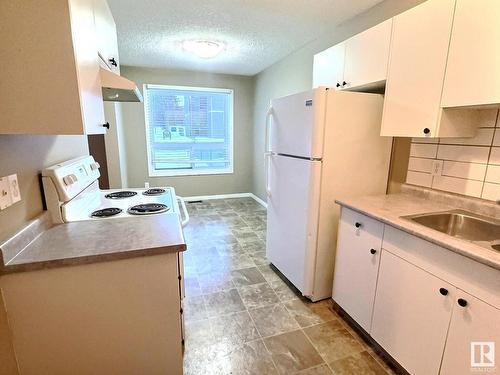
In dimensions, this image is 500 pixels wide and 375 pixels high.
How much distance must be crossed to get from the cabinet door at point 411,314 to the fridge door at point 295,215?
0.57 m

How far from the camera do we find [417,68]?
1545 mm

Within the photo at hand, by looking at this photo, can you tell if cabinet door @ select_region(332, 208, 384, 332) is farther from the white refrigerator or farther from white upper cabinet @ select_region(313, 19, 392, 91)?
white upper cabinet @ select_region(313, 19, 392, 91)

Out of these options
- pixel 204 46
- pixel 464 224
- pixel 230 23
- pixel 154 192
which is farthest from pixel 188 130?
pixel 464 224

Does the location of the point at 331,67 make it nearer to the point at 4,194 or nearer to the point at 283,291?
the point at 283,291

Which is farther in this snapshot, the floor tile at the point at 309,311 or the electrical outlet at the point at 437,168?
the floor tile at the point at 309,311

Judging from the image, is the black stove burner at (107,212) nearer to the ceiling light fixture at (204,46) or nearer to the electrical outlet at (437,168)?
the electrical outlet at (437,168)


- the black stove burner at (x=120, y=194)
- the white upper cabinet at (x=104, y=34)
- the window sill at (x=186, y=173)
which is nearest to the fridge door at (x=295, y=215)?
the black stove burner at (x=120, y=194)

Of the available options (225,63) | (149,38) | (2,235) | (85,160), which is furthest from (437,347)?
(225,63)

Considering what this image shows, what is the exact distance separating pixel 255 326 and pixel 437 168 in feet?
5.51

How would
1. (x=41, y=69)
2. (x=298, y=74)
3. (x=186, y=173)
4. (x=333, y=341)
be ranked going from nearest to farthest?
(x=41, y=69) → (x=333, y=341) → (x=298, y=74) → (x=186, y=173)

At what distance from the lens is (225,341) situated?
175 centimetres

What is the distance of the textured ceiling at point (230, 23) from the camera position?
7.39 feet

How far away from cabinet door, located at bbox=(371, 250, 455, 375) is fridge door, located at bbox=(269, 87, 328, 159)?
87 cm

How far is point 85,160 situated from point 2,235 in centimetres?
93
